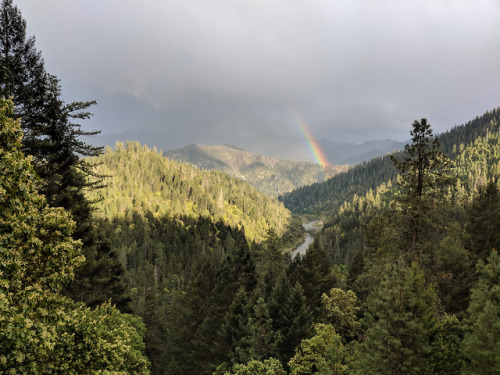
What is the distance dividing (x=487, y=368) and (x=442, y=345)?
332 centimetres

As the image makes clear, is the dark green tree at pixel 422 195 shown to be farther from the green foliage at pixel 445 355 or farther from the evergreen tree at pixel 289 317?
the evergreen tree at pixel 289 317

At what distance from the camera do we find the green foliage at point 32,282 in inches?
313

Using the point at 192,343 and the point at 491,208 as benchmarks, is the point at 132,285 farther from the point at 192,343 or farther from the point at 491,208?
the point at 491,208

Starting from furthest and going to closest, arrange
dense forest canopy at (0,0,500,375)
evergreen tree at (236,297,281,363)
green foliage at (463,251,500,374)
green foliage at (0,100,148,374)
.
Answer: evergreen tree at (236,297,281,363), green foliage at (463,251,500,374), dense forest canopy at (0,0,500,375), green foliage at (0,100,148,374)

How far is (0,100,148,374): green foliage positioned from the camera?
7.96m

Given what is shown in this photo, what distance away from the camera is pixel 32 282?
31.5 ft

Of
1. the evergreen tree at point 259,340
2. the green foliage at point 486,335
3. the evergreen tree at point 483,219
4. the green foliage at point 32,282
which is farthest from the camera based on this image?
the evergreen tree at point 483,219

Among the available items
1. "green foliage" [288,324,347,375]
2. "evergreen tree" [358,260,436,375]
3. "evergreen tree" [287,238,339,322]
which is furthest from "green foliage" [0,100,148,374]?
"evergreen tree" [287,238,339,322]

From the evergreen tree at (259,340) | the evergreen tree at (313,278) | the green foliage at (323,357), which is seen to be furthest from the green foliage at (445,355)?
the evergreen tree at (313,278)

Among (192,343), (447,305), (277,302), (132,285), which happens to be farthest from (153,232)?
(447,305)

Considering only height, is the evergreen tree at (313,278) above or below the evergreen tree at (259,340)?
above

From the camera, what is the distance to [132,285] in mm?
107562

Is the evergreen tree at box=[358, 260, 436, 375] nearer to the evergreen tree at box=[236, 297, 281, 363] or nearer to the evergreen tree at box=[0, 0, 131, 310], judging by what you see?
the evergreen tree at box=[236, 297, 281, 363]

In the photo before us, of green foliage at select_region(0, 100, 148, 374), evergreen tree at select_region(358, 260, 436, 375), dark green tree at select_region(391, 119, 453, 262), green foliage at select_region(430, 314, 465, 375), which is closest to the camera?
green foliage at select_region(0, 100, 148, 374)
